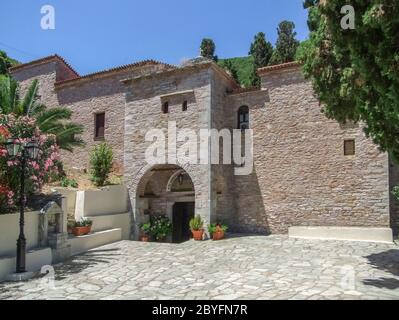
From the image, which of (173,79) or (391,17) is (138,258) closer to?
(173,79)

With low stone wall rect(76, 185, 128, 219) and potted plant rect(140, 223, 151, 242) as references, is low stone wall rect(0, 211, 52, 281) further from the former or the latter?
potted plant rect(140, 223, 151, 242)

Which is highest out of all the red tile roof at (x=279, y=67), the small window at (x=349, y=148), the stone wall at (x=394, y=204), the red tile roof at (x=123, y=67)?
the red tile roof at (x=123, y=67)

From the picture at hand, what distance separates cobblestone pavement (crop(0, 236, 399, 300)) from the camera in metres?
7.19

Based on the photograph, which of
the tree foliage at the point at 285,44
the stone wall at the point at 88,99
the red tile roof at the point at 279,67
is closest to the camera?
the red tile roof at the point at 279,67

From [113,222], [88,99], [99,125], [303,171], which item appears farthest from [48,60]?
[303,171]

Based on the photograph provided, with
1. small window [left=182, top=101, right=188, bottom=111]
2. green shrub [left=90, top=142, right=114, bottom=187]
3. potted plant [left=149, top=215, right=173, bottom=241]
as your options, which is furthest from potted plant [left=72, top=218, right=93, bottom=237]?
small window [left=182, top=101, right=188, bottom=111]

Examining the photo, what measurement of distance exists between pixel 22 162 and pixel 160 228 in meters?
7.46

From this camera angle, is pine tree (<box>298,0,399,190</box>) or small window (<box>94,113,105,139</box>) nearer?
pine tree (<box>298,0,399,190</box>)

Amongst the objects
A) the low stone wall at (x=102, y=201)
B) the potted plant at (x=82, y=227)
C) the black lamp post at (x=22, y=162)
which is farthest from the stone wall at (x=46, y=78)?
the black lamp post at (x=22, y=162)

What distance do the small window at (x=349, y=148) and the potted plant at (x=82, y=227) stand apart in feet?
33.3

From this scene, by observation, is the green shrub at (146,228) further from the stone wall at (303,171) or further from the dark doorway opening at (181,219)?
the stone wall at (303,171)

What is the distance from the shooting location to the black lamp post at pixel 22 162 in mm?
8727

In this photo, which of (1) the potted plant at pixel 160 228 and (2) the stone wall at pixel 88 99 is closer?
(1) the potted plant at pixel 160 228

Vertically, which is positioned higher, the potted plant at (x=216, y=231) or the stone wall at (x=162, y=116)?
the stone wall at (x=162, y=116)
